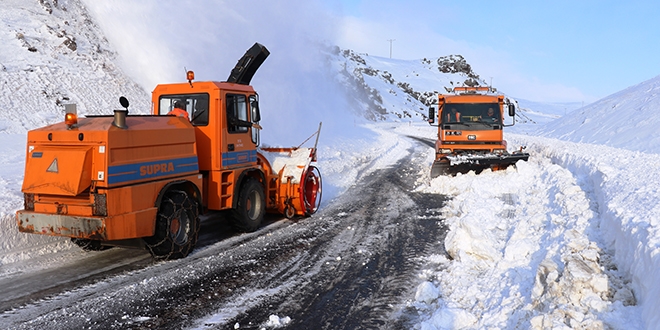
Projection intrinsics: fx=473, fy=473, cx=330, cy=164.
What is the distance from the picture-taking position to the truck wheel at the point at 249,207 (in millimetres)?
8156

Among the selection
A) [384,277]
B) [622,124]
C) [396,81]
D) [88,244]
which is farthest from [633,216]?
[396,81]

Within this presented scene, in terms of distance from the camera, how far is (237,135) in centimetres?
809

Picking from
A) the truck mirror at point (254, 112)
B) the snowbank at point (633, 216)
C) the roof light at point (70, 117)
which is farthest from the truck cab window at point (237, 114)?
the snowbank at point (633, 216)

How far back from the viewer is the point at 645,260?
3.99 metres

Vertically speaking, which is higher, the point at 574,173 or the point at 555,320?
the point at 574,173

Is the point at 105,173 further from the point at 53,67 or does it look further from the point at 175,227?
the point at 53,67

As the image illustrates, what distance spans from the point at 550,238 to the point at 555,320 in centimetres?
267

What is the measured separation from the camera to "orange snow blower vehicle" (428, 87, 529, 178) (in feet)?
43.9

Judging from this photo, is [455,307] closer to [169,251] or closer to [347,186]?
[169,251]

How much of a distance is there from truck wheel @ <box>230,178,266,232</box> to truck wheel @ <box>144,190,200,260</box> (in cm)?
107

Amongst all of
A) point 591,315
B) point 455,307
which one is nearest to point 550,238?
point 455,307

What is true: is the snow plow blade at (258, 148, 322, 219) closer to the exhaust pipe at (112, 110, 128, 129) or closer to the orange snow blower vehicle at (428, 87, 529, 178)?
the exhaust pipe at (112, 110, 128, 129)

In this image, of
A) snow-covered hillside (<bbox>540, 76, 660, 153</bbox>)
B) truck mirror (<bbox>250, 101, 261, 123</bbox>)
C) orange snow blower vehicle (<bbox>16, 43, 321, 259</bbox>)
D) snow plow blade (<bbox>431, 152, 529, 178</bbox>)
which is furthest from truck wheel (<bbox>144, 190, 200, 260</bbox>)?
snow-covered hillside (<bbox>540, 76, 660, 153</bbox>)

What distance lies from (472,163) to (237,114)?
7.33 m
